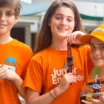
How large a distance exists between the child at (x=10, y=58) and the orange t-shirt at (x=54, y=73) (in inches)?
3.4

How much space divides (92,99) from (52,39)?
49cm

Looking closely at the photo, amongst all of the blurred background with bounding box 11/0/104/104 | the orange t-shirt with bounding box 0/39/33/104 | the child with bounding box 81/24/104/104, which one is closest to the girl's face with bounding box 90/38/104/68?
the child with bounding box 81/24/104/104

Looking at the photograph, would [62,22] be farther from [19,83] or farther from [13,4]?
[19,83]

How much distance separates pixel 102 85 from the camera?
4.55 feet

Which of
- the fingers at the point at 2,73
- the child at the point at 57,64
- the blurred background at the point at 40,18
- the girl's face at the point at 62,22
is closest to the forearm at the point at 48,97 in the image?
the child at the point at 57,64

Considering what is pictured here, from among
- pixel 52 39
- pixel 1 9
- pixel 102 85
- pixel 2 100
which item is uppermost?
pixel 1 9

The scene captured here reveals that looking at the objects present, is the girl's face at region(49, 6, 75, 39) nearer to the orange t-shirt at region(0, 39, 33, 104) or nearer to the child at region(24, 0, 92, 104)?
the child at region(24, 0, 92, 104)

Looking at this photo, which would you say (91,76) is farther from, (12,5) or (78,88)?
(12,5)

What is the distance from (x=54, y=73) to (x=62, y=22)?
0.30 meters

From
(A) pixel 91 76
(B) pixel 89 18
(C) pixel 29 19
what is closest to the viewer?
(A) pixel 91 76

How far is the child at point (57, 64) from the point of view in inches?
61.3

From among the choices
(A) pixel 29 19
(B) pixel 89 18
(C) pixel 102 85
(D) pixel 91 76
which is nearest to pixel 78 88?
(D) pixel 91 76

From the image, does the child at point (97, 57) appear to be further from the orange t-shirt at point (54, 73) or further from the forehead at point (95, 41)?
the orange t-shirt at point (54, 73)

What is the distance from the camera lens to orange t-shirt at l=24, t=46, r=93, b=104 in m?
1.56
